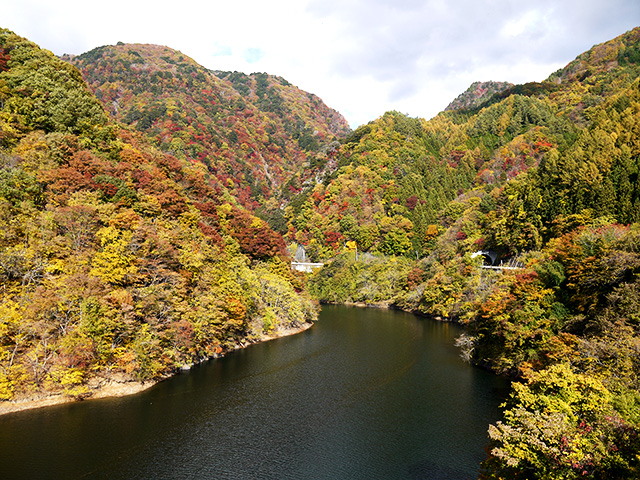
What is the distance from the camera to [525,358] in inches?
1448

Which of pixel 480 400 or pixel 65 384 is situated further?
pixel 480 400

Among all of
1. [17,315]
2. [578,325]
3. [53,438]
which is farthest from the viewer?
[578,325]

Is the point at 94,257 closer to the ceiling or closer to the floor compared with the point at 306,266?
closer to the ceiling

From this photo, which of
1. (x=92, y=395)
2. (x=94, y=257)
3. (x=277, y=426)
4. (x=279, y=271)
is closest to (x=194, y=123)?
(x=279, y=271)

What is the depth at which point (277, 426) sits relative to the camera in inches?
1153

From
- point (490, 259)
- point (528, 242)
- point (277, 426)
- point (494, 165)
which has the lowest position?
point (277, 426)

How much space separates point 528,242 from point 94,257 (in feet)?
233

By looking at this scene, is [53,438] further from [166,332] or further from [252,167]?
[252,167]

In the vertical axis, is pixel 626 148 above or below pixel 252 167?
below

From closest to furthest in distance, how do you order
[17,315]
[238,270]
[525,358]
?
[17,315] < [525,358] < [238,270]

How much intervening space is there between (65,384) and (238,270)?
89.4ft

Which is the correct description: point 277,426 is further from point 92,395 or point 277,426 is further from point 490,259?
point 490,259

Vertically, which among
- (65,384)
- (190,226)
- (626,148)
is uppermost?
(626,148)

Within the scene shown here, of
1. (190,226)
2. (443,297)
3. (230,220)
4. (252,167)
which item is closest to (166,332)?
(190,226)
